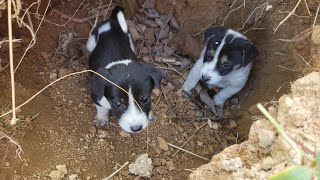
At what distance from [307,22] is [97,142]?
230 centimetres

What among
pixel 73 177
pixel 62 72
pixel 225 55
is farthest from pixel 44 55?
pixel 225 55

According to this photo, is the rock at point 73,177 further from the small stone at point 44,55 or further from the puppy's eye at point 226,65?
the puppy's eye at point 226,65

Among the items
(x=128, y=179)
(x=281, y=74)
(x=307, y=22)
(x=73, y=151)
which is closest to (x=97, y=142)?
(x=73, y=151)

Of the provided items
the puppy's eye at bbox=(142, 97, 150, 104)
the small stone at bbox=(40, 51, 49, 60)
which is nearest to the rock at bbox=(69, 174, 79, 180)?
the puppy's eye at bbox=(142, 97, 150, 104)

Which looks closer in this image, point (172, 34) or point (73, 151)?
point (73, 151)

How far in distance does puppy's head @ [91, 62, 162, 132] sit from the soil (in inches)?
21.9

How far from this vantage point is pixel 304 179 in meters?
1.32

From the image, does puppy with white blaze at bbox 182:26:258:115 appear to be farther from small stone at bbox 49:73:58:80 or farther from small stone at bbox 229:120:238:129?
small stone at bbox 49:73:58:80

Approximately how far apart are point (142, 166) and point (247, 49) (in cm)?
164

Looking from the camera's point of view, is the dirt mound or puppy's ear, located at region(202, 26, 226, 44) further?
puppy's ear, located at region(202, 26, 226, 44)

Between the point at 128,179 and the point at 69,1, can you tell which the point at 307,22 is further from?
the point at 69,1

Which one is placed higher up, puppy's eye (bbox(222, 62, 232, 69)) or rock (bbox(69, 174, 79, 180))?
puppy's eye (bbox(222, 62, 232, 69))

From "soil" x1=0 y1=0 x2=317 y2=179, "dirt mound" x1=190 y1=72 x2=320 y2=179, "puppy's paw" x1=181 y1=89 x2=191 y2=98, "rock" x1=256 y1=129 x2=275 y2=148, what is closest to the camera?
"dirt mound" x1=190 y1=72 x2=320 y2=179

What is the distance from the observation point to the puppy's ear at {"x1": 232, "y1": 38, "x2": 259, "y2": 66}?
4699mm
